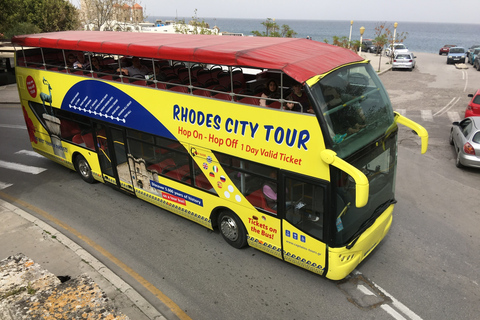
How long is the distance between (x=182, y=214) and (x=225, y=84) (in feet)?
10.4

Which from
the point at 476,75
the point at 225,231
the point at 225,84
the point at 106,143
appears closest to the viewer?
the point at 225,231

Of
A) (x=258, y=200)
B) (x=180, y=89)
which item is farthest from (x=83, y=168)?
(x=258, y=200)

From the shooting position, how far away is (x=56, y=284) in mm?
6234

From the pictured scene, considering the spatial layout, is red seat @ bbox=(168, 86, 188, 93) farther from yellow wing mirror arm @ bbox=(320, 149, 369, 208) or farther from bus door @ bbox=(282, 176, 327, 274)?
yellow wing mirror arm @ bbox=(320, 149, 369, 208)

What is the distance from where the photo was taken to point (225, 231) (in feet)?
25.9

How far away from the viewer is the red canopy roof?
6008 millimetres

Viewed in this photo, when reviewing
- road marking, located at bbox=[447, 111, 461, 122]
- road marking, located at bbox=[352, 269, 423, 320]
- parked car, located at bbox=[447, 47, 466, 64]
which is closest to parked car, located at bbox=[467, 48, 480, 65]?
parked car, located at bbox=[447, 47, 466, 64]

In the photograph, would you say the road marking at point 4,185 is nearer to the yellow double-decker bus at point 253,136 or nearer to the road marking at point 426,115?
the yellow double-decker bus at point 253,136

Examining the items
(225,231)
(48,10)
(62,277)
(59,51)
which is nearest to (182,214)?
(225,231)

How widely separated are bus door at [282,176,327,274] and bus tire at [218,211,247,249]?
3.67 feet

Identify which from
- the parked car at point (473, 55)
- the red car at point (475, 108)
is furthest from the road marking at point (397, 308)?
the parked car at point (473, 55)

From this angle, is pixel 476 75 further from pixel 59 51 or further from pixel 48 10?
pixel 48 10

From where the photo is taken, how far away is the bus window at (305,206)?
19.3 ft

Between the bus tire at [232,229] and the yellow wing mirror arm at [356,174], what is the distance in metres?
2.71
